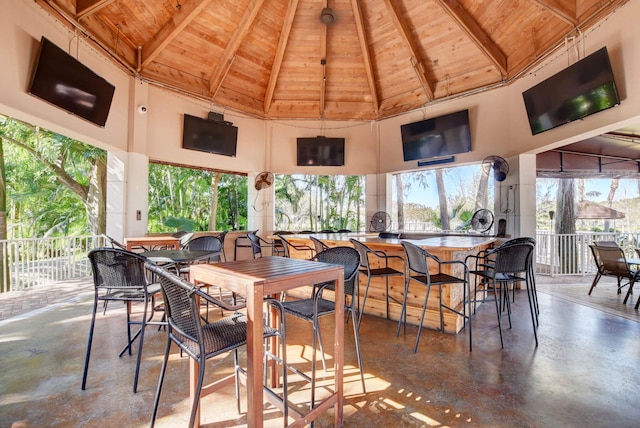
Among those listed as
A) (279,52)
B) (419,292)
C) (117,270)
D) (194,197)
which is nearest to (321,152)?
(279,52)

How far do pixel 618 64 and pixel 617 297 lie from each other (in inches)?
143

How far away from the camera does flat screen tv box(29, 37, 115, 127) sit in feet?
11.9

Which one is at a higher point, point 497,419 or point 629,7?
point 629,7

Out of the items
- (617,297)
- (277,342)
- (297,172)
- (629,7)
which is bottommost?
(617,297)

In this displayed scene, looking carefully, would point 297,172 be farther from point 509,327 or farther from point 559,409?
point 559,409

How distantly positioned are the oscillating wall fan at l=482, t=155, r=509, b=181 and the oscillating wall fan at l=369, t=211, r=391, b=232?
7.50 ft

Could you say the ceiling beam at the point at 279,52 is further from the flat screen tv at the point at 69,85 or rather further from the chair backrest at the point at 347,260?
the chair backrest at the point at 347,260

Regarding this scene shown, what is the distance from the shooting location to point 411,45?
581 cm

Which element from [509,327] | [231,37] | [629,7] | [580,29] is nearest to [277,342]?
[509,327]

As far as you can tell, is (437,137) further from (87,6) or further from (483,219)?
(87,6)

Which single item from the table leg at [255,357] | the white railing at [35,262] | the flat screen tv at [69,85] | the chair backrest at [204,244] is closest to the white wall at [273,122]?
the flat screen tv at [69,85]

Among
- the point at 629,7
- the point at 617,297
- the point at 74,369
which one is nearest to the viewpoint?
the point at 74,369

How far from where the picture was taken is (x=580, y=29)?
4.05 m

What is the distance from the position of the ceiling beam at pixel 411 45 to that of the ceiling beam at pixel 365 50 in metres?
0.54
